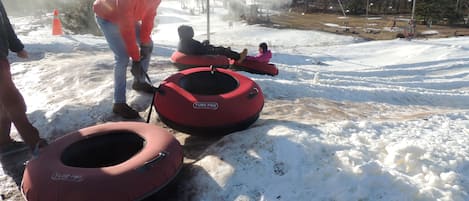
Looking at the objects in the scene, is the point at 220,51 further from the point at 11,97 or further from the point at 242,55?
the point at 11,97

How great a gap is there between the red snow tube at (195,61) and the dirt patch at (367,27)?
20.9 metres

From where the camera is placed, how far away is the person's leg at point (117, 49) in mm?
4488

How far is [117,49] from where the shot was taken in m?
4.57

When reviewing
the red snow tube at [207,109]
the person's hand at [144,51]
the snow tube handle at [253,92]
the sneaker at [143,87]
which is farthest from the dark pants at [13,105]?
the snow tube handle at [253,92]

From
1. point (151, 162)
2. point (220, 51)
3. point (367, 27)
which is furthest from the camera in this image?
point (367, 27)

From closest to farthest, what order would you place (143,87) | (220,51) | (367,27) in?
(143,87) < (220,51) < (367,27)

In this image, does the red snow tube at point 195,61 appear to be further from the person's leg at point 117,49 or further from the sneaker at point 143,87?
the person's leg at point 117,49

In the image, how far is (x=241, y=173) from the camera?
137 inches

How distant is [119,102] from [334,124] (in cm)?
259

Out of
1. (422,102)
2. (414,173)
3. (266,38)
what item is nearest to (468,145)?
(414,173)

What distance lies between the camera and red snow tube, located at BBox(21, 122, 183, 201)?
2.90 m

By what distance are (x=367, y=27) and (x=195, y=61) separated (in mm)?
28765

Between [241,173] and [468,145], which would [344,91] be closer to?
[468,145]

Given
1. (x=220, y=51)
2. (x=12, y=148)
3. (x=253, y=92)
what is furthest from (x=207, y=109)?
(x=220, y=51)
